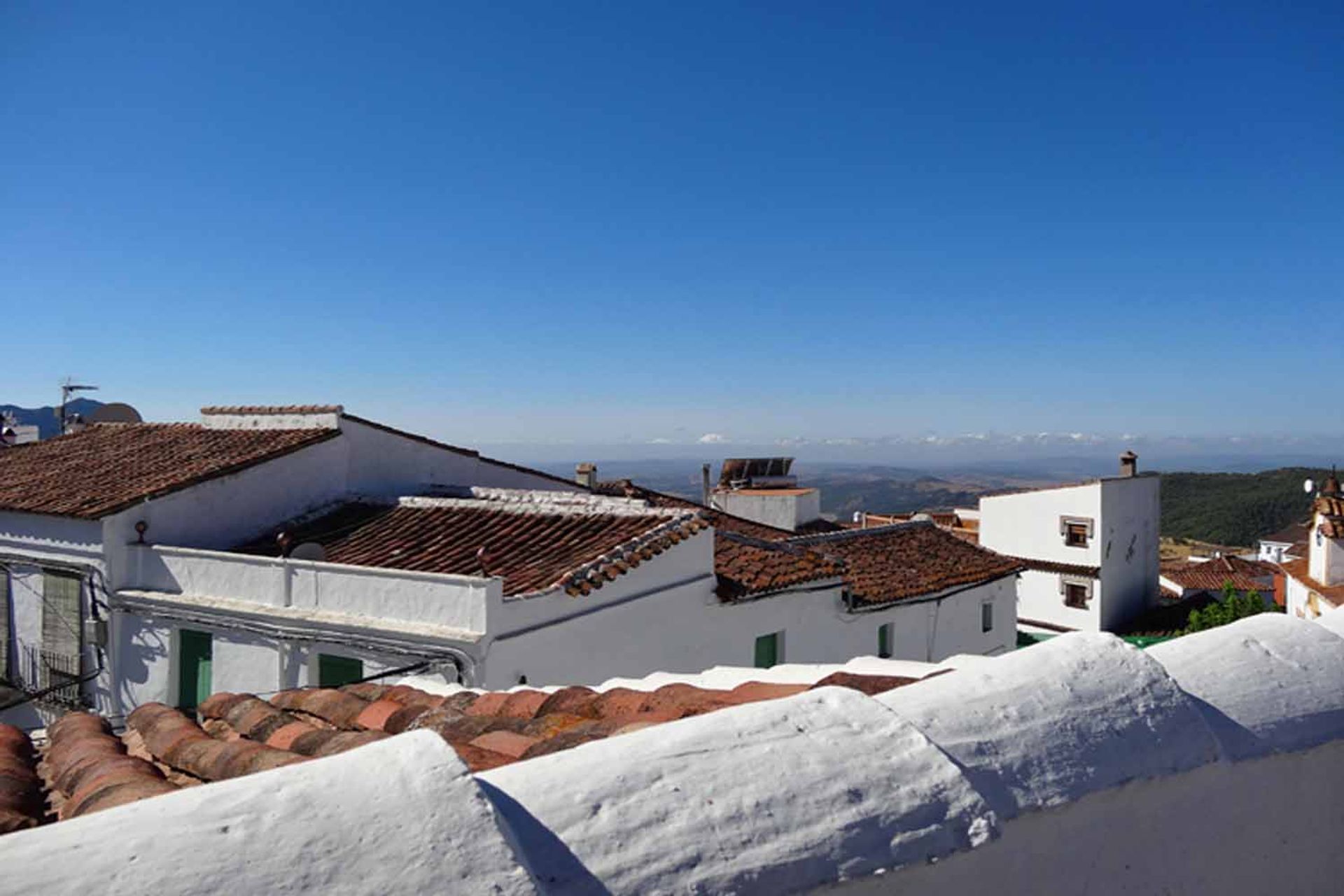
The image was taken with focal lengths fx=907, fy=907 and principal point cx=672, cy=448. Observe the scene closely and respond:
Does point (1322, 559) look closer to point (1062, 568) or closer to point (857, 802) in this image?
point (1062, 568)

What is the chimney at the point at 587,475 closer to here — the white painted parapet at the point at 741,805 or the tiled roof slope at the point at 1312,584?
the tiled roof slope at the point at 1312,584

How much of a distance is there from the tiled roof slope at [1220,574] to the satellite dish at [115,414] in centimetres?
4170

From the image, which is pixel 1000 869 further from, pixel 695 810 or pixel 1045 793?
pixel 695 810

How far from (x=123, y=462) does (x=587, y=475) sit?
9.58 meters

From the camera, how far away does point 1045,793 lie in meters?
1.88

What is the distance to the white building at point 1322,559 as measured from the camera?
1607cm

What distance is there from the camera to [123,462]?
50.9 feet

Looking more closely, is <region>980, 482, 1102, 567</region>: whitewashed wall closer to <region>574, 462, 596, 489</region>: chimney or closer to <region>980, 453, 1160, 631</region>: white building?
<region>980, 453, 1160, 631</region>: white building

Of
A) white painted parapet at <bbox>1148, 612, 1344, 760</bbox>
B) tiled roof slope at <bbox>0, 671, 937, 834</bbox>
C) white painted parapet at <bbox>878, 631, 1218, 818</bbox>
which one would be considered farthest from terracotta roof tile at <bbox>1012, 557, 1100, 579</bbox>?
white painted parapet at <bbox>878, 631, 1218, 818</bbox>

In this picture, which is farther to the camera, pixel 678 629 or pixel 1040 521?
pixel 1040 521

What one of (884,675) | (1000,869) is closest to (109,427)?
(884,675)

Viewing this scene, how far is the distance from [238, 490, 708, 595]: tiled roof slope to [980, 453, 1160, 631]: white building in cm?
2301

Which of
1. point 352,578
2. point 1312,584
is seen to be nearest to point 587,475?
point 352,578

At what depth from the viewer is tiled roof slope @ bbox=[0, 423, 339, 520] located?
13195 mm
